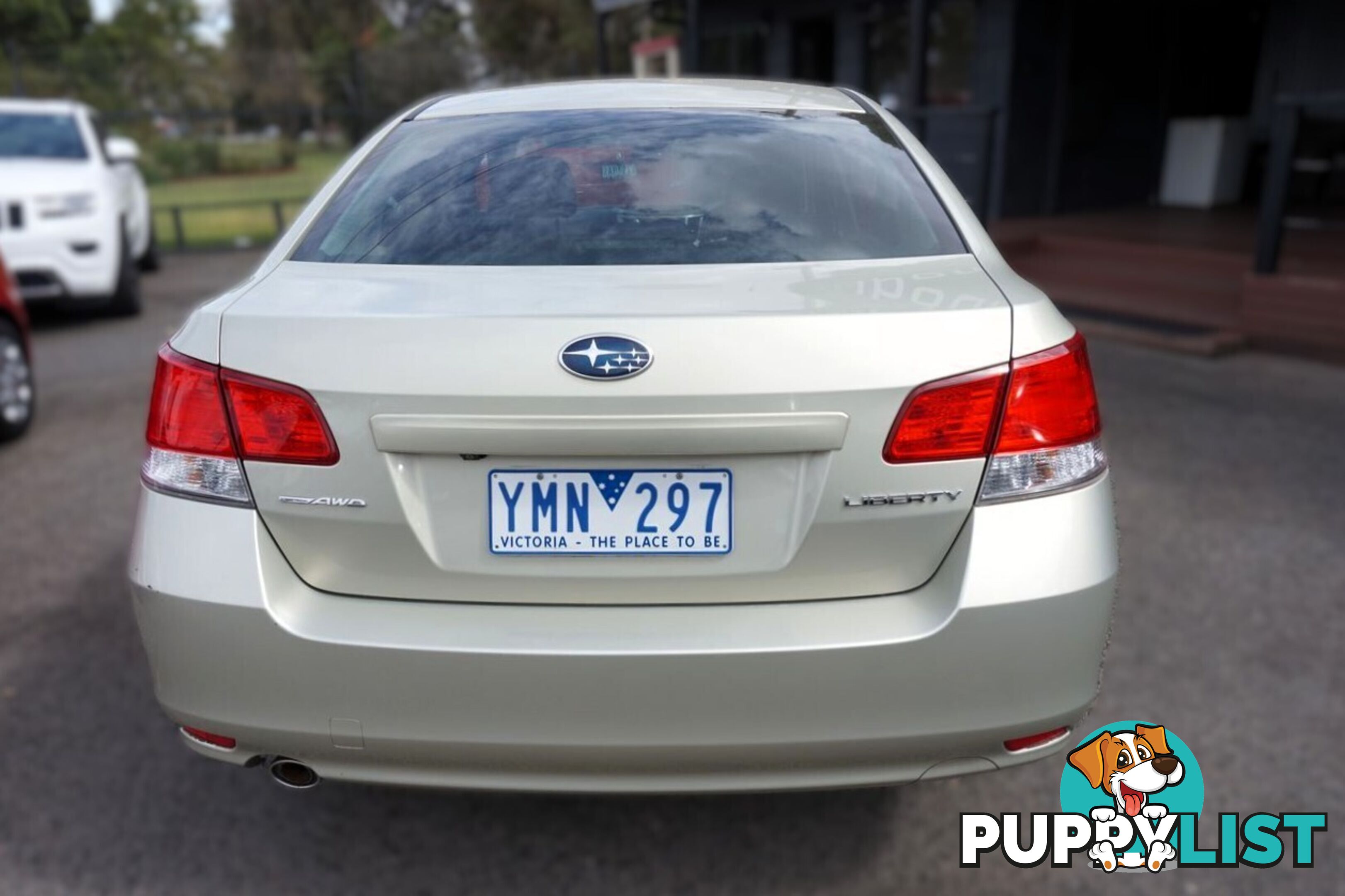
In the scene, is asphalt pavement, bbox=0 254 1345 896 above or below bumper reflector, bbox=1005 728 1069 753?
below

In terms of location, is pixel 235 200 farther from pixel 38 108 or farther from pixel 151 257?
pixel 38 108

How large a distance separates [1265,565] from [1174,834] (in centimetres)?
185

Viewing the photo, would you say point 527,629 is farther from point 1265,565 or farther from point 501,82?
point 501,82

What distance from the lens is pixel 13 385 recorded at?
18.9ft

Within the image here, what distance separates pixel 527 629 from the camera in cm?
192

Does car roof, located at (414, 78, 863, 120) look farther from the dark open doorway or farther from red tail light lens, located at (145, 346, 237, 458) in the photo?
the dark open doorway

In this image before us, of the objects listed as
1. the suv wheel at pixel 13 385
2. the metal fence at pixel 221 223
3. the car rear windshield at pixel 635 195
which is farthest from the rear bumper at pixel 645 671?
the metal fence at pixel 221 223

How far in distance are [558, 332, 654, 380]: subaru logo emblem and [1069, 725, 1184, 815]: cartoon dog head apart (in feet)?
5.46

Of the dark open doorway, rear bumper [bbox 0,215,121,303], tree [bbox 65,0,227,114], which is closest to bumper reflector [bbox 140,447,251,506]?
rear bumper [bbox 0,215,121,303]

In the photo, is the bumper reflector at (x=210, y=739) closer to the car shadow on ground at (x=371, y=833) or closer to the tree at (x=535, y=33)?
the car shadow on ground at (x=371, y=833)

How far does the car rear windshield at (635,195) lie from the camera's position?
228 centimetres

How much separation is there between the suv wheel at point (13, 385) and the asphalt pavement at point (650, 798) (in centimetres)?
132

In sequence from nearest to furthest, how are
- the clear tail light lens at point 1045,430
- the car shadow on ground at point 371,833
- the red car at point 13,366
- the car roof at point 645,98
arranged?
the clear tail light lens at point 1045,430 < the car shadow on ground at point 371,833 < the car roof at point 645,98 < the red car at point 13,366

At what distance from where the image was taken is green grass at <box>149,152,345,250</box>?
→ 16391mm
